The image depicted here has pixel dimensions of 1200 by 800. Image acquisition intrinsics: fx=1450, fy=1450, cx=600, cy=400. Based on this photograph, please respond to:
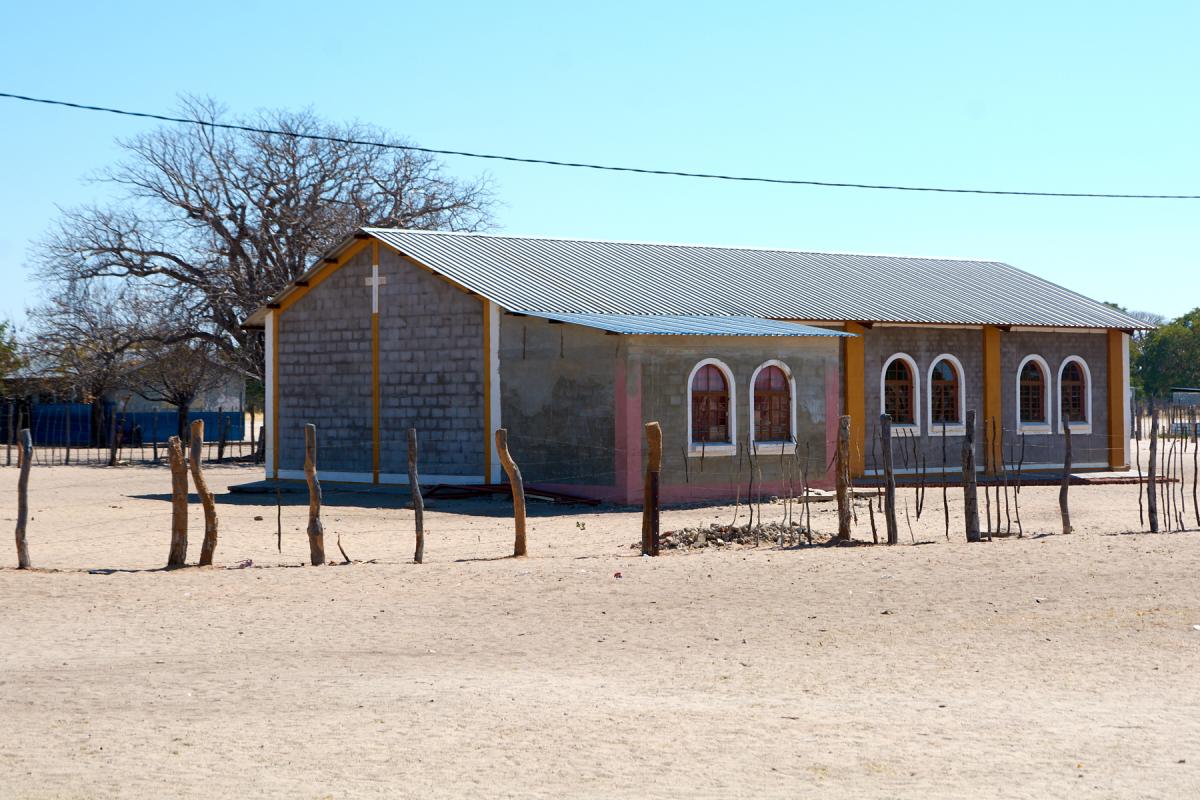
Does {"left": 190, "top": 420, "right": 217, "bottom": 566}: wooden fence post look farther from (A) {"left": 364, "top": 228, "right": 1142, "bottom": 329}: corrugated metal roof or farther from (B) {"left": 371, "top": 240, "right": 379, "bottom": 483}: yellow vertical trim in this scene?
(B) {"left": 371, "top": 240, "right": 379, "bottom": 483}: yellow vertical trim

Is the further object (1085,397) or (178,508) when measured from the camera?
(1085,397)

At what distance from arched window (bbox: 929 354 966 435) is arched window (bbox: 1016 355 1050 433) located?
5.34 feet

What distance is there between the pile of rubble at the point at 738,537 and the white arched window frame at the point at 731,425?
6374 millimetres

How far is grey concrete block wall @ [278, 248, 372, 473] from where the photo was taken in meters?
27.1

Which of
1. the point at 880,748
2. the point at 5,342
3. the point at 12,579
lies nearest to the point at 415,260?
the point at 12,579

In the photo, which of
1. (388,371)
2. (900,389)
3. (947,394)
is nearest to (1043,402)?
(947,394)

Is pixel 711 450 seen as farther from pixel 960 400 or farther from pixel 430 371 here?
pixel 960 400

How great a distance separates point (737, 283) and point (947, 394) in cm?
497

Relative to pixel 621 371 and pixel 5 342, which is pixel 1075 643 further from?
pixel 5 342

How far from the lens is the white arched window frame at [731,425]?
24031 millimetres

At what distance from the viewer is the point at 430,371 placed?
26.0 meters

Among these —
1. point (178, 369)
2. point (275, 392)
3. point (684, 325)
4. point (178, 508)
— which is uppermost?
point (178, 369)

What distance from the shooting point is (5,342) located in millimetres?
52375

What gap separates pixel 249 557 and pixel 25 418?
110 feet
